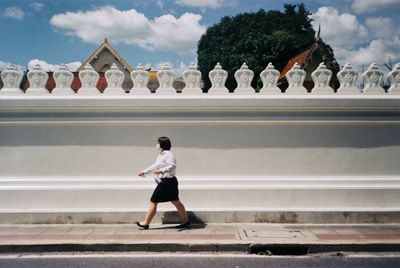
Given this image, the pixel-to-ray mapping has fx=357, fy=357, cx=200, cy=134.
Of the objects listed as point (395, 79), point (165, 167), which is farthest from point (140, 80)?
point (395, 79)

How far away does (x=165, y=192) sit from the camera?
20.2 feet

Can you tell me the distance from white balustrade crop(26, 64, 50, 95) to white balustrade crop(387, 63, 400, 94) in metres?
6.75

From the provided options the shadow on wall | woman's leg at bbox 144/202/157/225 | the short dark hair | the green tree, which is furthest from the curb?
the green tree

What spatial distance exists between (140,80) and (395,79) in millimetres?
5035

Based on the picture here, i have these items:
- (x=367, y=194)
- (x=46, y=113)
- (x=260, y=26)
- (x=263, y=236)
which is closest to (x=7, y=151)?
(x=46, y=113)

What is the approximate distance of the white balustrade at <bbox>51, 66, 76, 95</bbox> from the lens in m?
6.93

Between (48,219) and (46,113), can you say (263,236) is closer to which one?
(48,219)

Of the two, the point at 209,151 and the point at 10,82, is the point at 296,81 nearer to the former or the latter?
the point at 209,151

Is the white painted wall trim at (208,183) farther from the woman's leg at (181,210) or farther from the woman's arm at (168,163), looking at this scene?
the woman's arm at (168,163)

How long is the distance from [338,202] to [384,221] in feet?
2.86

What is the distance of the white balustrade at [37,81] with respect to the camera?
695cm

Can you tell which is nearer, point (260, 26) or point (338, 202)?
point (338, 202)

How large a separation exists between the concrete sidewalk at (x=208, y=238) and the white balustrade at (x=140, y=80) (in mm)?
2570

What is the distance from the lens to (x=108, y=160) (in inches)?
276
